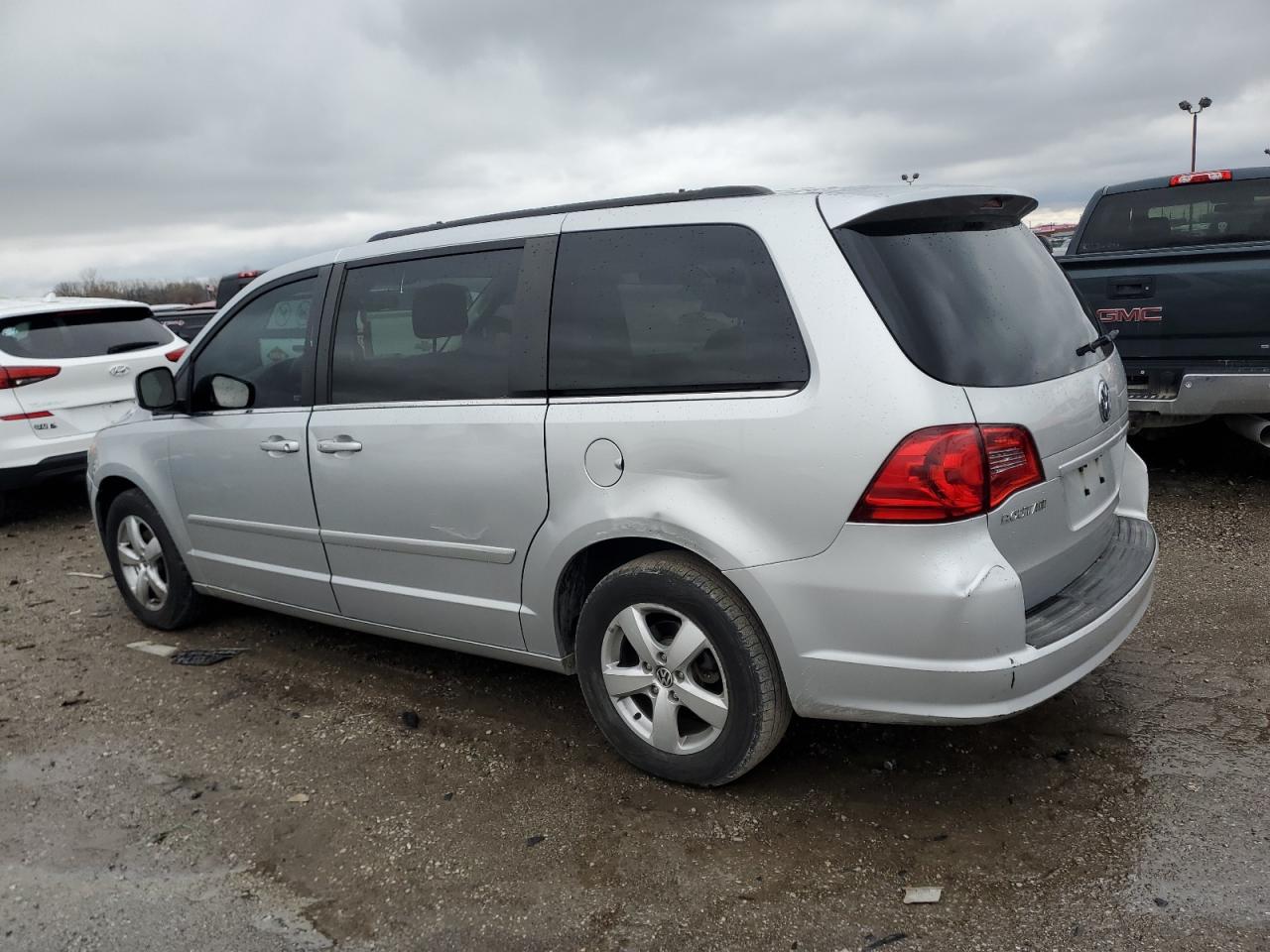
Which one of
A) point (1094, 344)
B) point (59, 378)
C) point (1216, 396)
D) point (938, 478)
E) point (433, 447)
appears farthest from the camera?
point (59, 378)

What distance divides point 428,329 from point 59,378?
5254mm

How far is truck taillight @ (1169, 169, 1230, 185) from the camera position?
6707mm

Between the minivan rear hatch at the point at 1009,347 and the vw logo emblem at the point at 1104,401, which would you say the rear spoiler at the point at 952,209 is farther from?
the vw logo emblem at the point at 1104,401

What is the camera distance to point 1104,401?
337 cm

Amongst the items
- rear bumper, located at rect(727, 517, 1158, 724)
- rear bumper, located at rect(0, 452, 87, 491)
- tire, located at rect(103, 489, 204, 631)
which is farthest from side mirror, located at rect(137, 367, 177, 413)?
rear bumper, located at rect(0, 452, 87, 491)

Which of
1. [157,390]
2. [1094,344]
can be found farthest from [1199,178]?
[157,390]

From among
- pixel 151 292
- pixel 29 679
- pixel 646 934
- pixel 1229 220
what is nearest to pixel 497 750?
pixel 646 934

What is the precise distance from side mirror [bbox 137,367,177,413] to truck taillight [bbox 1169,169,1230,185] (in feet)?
20.7

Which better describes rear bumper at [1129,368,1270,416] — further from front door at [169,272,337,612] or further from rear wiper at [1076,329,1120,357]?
front door at [169,272,337,612]

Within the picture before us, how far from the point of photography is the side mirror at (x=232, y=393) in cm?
443

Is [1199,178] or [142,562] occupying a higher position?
[1199,178]

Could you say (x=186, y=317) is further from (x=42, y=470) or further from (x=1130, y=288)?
(x=1130, y=288)

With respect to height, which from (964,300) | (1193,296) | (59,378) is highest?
(964,300)

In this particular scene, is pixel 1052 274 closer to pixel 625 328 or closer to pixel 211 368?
pixel 625 328
